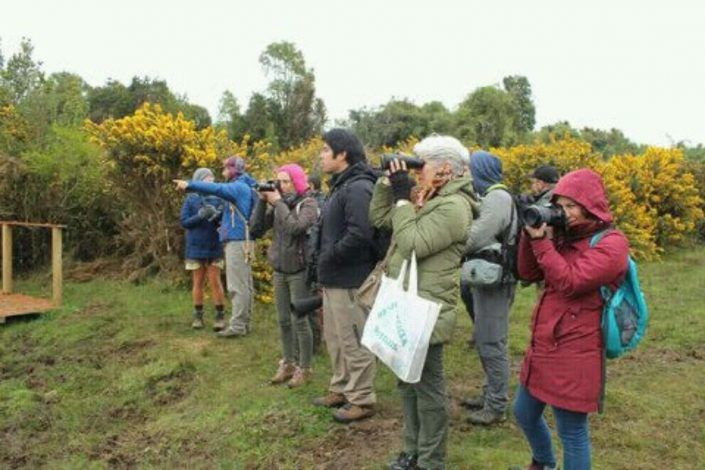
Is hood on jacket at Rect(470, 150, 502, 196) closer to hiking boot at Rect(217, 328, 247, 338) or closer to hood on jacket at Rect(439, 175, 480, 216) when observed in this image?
hood on jacket at Rect(439, 175, 480, 216)

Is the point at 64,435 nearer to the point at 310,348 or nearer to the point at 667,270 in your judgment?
the point at 310,348

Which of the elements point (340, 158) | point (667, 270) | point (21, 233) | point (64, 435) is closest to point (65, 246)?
point (21, 233)

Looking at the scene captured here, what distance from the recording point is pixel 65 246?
460 inches

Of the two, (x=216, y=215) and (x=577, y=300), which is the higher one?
(x=216, y=215)

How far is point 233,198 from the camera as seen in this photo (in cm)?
669

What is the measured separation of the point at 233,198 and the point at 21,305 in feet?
13.8

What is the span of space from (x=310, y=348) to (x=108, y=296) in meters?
5.21

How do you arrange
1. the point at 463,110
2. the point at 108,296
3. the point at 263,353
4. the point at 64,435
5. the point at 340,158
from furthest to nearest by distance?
the point at 463,110, the point at 108,296, the point at 263,353, the point at 64,435, the point at 340,158

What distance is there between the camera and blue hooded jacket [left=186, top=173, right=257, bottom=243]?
6.23 m

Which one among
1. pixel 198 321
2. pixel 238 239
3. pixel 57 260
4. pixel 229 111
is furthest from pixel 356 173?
pixel 229 111

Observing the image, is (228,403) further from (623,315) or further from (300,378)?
(623,315)

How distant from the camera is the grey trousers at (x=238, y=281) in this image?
7172 mm

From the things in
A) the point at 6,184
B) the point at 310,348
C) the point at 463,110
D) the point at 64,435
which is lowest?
the point at 64,435

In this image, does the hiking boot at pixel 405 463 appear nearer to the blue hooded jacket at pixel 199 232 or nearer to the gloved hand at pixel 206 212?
the gloved hand at pixel 206 212
